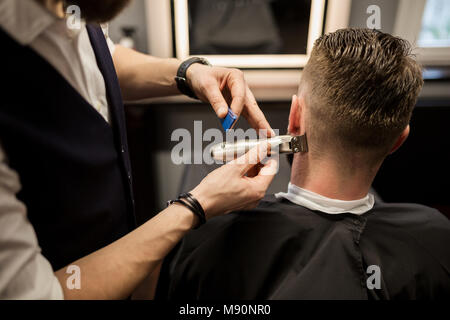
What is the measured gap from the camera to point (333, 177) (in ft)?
3.52

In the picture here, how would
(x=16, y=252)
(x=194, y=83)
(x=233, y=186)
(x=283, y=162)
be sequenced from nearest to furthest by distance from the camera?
(x=16, y=252) < (x=233, y=186) < (x=194, y=83) < (x=283, y=162)

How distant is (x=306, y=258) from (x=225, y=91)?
665 mm

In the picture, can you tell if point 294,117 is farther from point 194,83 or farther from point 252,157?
point 194,83

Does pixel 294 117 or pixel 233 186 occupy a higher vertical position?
pixel 294 117

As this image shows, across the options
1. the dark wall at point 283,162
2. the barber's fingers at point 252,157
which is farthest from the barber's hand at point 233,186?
the dark wall at point 283,162

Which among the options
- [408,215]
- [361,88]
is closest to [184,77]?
[361,88]

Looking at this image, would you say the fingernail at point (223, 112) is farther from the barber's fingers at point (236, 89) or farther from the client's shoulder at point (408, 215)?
the client's shoulder at point (408, 215)

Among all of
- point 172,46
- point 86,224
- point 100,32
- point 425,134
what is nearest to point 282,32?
point 172,46

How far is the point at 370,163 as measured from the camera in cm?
105

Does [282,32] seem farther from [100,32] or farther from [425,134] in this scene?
[100,32]

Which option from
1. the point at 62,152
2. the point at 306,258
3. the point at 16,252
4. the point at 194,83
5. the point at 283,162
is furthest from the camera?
the point at 283,162

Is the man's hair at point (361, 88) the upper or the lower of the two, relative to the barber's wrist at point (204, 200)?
upper

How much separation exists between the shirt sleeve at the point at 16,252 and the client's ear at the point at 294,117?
79cm

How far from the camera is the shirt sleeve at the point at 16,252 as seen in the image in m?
0.57
